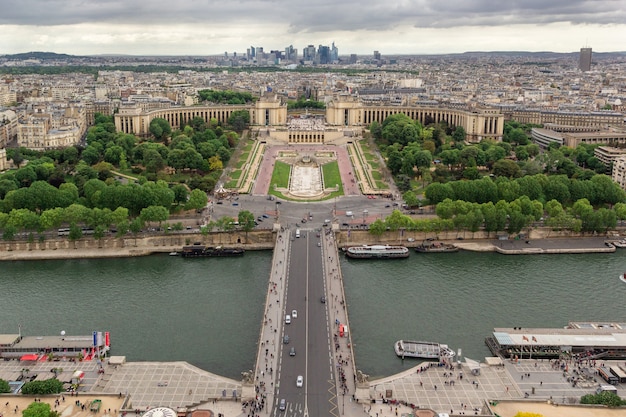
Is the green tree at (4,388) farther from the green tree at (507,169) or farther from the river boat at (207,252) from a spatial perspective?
the green tree at (507,169)

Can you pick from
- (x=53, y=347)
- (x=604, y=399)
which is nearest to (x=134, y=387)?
(x=53, y=347)

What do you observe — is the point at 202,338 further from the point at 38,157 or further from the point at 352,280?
the point at 38,157

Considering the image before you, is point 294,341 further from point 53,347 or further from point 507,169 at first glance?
point 507,169

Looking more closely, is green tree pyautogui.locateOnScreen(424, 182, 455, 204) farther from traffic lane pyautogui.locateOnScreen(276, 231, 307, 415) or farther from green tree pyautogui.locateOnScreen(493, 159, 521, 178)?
traffic lane pyautogui.locateOnScreen(276, 231, 307, 415)

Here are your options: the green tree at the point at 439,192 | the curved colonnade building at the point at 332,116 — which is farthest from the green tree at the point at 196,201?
the curved colonnade building at the point at 332,116

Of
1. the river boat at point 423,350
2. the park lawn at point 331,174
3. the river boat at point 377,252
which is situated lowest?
the river boat at point 423,350

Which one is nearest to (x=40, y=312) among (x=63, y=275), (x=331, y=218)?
(x=63, y=275)

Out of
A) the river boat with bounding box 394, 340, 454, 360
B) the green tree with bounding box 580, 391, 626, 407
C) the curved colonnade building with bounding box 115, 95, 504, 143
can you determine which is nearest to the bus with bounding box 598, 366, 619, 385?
the green tree with bounding box 580, 391, 626, 407
